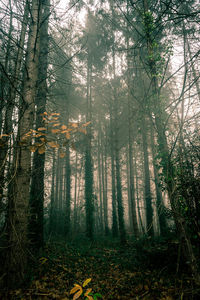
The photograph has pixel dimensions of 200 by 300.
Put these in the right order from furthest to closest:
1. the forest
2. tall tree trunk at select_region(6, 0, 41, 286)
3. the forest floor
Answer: the forest floor
tall tree trunk at select_region(6, 0, 41, 286)
the forest

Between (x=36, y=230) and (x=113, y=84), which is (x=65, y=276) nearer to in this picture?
(x=36, y=230)

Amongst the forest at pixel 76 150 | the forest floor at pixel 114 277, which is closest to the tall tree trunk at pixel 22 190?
the forest at pixel 76 150

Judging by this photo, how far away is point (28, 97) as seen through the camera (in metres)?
2.98

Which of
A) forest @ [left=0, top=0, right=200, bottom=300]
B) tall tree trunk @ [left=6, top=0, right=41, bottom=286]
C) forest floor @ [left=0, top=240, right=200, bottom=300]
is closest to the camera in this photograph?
forest @ [left=0, top=0, right=200, bottom=300]

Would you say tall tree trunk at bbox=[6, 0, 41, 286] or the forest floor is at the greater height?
tall tree trunk at bbox=[6, 0, 41, 286]

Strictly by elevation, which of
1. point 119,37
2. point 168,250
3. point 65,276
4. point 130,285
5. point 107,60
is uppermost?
point 107,60

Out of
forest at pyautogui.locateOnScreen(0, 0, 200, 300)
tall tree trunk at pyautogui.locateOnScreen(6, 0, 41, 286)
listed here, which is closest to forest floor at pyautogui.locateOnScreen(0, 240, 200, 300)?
forest at pyautogui.locateOnScreen(0, 0, 200, 300)

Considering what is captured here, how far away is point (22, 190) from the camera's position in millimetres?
2678

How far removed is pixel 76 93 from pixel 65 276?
13144 mm

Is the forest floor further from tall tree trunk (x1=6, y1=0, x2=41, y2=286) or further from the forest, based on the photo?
tall tree trunk (x1=6, y1=0, x2=41, y2=286)

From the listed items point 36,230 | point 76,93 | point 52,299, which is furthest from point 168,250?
point 76,93

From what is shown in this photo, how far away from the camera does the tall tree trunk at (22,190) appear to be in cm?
212

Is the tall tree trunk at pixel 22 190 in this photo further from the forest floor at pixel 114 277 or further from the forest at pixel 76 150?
the forest floor at pixel 114 277

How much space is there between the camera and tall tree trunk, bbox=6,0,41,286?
6.96 feet
